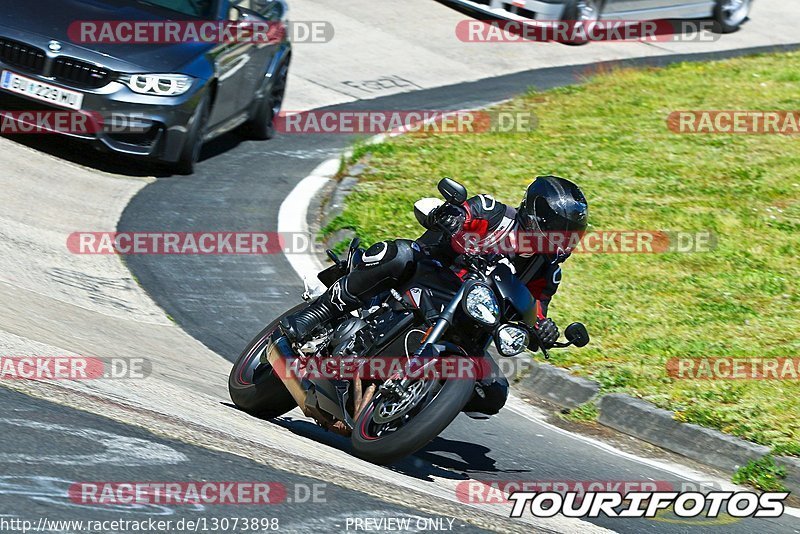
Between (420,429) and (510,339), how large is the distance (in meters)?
0.58

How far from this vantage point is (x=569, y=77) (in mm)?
17031

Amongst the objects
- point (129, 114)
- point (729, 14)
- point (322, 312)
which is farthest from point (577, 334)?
point (729, 14)

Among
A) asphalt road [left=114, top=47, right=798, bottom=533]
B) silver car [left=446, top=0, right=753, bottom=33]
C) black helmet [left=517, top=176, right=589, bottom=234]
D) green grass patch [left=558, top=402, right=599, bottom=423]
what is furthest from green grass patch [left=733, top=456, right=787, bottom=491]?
silver car [left=446, top=0, right=753, bottom=33]

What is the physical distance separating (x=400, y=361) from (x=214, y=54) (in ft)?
19.9

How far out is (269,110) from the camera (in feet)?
42.8

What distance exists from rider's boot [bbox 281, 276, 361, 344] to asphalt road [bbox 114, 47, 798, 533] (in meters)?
0.60

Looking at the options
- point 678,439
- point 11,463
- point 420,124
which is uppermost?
point 420,124

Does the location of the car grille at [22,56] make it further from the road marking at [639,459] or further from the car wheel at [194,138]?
the road marking at [639,459]

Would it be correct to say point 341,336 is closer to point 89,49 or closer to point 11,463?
point 11,463

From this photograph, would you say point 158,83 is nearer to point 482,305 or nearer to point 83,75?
point 83,75

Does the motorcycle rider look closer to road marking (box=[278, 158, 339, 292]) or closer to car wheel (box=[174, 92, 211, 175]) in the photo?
road marking (box=[278, 158, 339, 292])

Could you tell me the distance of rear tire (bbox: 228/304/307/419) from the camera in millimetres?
6531

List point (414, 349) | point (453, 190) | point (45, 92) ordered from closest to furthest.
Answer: point (453, 190) < point (414, 349) < point (45, 92)

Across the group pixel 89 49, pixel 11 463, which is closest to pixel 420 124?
pixel 89 49
